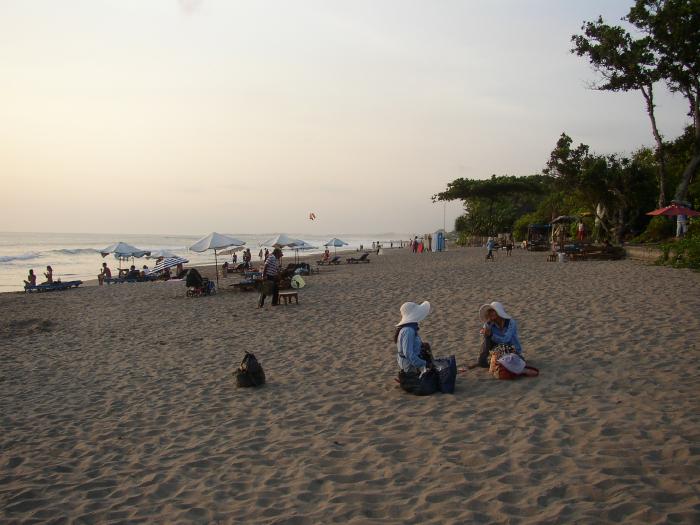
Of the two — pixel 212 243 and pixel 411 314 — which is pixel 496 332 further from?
pixel 212 243

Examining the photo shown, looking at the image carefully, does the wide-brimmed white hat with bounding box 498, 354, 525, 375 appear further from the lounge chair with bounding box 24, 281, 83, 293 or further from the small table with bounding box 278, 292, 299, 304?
the lounge chair with bounding box 24, 281, 83, 293

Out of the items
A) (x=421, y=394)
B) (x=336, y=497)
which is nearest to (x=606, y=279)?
(x=421, y=394)

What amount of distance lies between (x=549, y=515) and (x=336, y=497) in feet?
4.64

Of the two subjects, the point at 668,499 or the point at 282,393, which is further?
the point at 282,393

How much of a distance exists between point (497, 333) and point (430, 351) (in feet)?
3.30

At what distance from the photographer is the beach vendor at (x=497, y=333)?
652 centimetres

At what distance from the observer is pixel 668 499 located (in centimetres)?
334

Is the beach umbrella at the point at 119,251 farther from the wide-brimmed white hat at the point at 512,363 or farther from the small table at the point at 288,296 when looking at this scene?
the wide-brimmed white hat at the point at 512,363

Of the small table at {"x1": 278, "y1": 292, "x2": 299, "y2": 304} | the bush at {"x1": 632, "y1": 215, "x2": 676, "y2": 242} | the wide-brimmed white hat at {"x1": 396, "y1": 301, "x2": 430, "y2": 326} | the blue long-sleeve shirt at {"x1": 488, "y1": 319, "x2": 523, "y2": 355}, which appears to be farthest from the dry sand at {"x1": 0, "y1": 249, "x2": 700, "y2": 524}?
the bush at {"x1": 632, "y1": 215, "x2": 676, "y2": 242}

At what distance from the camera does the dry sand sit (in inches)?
142

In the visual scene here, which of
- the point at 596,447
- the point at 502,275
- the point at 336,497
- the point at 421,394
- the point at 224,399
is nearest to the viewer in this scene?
the point at 336,497

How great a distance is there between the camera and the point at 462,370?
6613 mm

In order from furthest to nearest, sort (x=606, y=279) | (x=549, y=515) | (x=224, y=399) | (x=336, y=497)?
(x=606, y=279)
(x=224, y=399)
(x=336, y=497)
(x=549, y=515)

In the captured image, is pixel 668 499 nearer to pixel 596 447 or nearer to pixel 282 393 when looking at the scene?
pixel 596 447
